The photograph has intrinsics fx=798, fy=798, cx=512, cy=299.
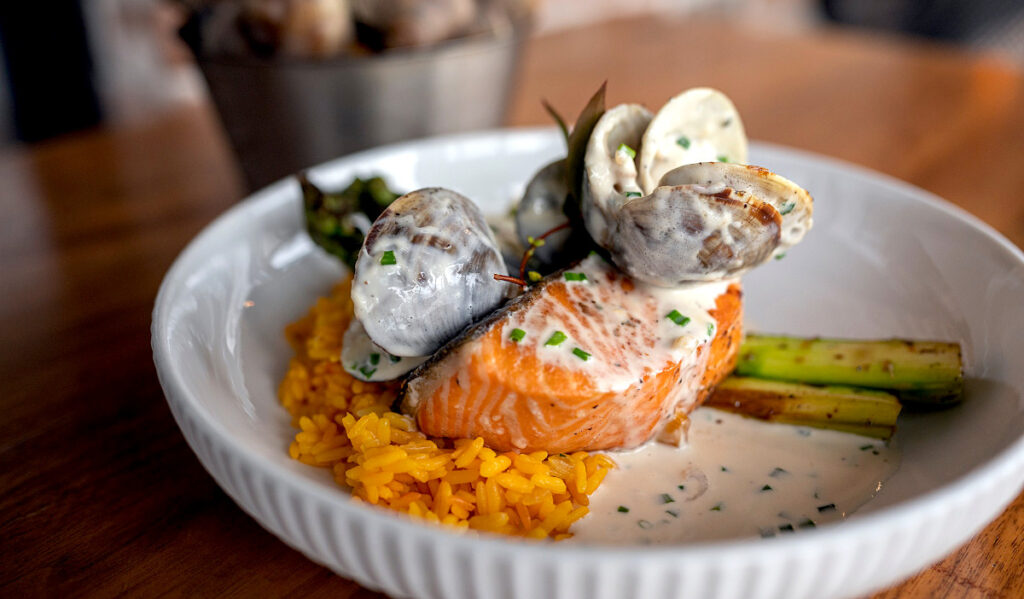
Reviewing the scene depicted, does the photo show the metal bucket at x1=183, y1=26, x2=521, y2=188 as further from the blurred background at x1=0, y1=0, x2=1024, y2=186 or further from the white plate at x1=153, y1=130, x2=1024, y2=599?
the white plate at x1=153, y1=130, x2=1024, y2=599

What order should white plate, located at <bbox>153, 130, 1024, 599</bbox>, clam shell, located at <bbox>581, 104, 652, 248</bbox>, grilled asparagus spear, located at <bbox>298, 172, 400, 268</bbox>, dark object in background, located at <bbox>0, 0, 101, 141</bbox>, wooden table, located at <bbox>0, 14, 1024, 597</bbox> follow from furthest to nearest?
1. dark object in background, located at <bbox>0, 0, 101, 141</bbox>
2. grilled asparagus spear, located at <bbox>298, 172, 400, 268</bbox>
3. clam shell, located at <bbox>581, 104, 652, 248</bbox>
4. wooden table, located at <bbox>0, 14, 1024, 597</bbox>
5. white plate, located at <bbox>153, 130, 1024, 599</bbox>

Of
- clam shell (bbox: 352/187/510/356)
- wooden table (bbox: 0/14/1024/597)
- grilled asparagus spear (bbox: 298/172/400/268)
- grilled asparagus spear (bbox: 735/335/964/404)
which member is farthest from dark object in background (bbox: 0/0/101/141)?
grilled asparagus spear (bbox: 735/335/964/404)

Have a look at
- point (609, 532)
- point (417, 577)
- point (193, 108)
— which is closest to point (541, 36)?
point (193, 108)

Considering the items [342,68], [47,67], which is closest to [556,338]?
[342,68]

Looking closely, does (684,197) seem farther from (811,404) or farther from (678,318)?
(811,404)

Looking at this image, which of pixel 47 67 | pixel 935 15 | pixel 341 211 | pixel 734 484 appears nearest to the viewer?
pixel 734 484

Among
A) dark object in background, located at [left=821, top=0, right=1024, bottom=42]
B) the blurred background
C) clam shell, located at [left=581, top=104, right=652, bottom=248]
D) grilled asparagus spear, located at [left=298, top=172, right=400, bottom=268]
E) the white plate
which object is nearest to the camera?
the white plate

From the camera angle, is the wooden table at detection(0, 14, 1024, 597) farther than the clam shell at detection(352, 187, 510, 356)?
No

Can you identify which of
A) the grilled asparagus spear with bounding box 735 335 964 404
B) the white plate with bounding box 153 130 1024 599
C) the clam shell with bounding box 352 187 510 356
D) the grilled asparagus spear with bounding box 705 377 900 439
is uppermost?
the clam shell with bounding box 352 187 510 356
